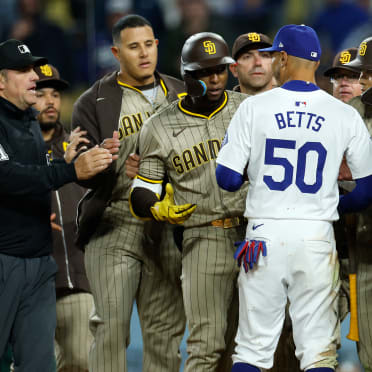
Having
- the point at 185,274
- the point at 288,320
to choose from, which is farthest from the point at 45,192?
the point at 288,320

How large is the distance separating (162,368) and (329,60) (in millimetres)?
5769

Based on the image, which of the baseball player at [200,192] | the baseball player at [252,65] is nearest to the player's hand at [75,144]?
the baseball player at [200,192]

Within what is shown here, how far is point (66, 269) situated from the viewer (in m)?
5.16

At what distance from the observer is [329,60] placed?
31.1ft

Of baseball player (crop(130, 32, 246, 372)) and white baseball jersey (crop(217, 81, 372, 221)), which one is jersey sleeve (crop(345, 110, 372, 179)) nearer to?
white baseball jersey (crop(217, 81, 372, 221))

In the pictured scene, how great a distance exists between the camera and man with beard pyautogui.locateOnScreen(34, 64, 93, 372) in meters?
5.13

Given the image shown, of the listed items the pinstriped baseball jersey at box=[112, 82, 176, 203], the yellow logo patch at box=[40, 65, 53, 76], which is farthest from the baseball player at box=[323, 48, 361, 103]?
the yellow logo patch at box=[40, 65, 53, 76]

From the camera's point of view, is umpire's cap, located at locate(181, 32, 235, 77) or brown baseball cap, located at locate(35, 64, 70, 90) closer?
umpire's cap, located at locate(181, 32, 235, 77)

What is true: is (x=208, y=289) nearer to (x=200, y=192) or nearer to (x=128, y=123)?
Answer: (x=200, y=192)

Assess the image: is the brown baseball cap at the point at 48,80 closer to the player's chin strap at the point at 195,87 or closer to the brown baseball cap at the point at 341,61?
the player's chin strap at the point at 195,87

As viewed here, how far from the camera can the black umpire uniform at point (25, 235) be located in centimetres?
404

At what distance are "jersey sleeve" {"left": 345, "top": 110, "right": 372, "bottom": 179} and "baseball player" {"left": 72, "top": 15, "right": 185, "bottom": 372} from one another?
1.40 meters

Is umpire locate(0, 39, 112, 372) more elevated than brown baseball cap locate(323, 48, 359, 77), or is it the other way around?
brown baseball cap locate(323, 48, 359, 77)

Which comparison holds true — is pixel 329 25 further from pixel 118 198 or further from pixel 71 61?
pixel 118 198
